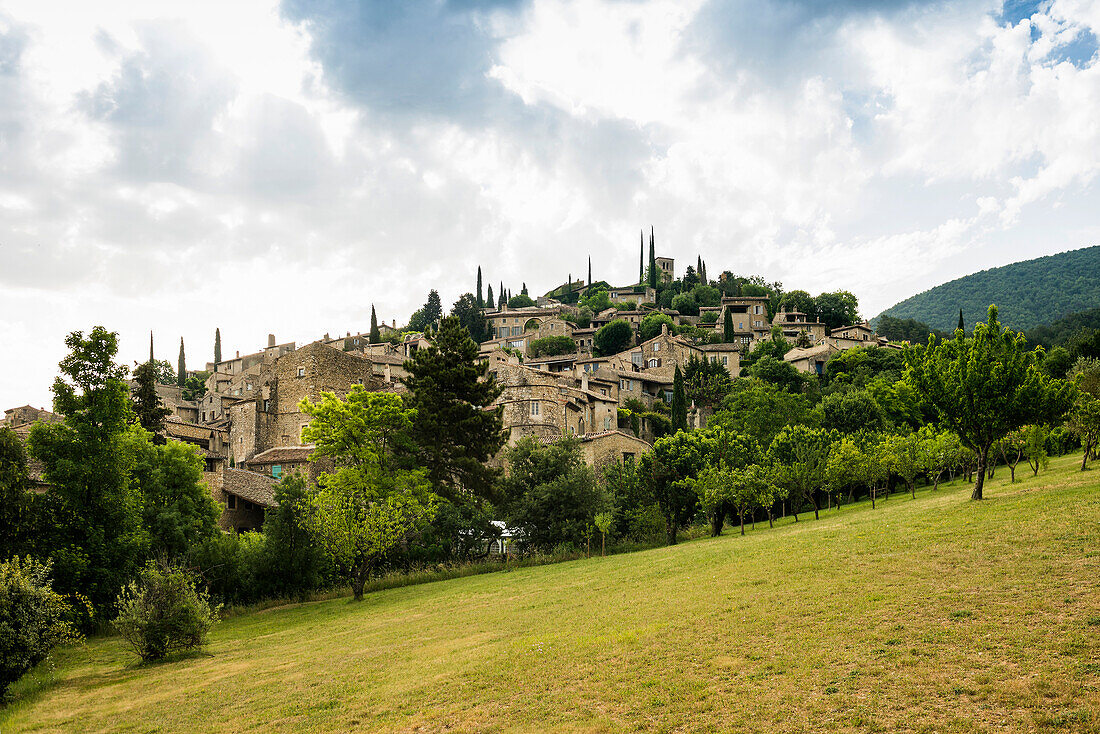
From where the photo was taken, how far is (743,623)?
16047mm

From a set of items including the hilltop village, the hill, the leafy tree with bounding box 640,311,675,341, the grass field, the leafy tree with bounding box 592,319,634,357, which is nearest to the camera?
the grass field

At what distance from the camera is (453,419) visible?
152 feet

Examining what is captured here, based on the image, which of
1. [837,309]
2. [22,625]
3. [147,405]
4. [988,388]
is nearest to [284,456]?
[147,405]

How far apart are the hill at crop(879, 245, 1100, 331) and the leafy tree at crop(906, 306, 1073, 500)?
13334 centimetres

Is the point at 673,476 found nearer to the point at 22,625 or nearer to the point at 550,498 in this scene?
the point at 550,498

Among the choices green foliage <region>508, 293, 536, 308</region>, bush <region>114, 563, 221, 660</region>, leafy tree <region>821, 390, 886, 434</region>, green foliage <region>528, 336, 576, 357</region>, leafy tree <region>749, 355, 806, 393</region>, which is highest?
green foliage <region>508, 293, 536, 308</region>

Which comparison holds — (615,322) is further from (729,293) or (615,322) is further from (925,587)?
(925,587)

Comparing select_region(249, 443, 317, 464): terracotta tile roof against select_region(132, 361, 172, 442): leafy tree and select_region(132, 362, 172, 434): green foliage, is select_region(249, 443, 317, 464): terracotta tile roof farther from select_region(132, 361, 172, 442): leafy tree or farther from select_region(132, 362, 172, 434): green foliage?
select_region(132, 362, 172, 434): green foliage

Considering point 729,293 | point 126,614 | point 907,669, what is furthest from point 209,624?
point 729,293

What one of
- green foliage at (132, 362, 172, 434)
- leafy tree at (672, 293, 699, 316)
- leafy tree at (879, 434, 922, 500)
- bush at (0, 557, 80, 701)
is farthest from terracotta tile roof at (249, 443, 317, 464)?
leafy tree at (672, 293, 699, 316)

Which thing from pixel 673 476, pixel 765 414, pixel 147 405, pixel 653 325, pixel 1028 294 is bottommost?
pixel 673 476

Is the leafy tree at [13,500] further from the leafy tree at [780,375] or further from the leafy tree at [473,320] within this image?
the leafy tree at [473,320]

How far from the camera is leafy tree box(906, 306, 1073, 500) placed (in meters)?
31.1

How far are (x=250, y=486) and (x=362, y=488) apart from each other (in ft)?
48.9
